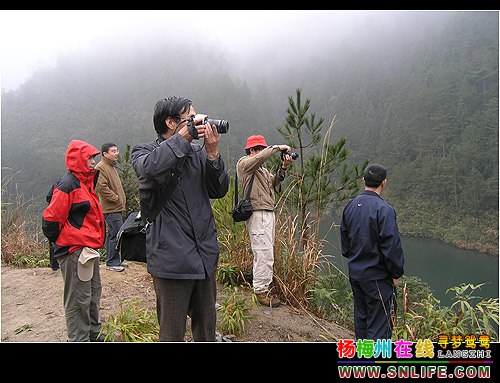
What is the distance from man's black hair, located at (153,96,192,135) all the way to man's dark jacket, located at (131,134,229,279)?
7cm

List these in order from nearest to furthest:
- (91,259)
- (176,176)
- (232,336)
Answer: (176,176) < (91,259) < (232,336)

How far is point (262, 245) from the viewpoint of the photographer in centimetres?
251

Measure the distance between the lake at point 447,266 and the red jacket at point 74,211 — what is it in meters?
12.4

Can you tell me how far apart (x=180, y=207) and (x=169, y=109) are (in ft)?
1.36

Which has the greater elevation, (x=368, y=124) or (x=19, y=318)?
(x=368, y=124)

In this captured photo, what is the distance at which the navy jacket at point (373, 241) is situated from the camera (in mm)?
1702

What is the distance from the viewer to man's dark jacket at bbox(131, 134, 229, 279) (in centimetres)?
113

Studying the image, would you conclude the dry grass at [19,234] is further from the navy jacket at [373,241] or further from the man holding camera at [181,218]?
the navy jacket at [373,241]

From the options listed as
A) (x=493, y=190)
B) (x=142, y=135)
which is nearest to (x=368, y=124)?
(x=493, y=190)

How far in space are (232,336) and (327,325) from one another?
918 millimetres

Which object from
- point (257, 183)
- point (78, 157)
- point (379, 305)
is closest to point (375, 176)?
point (379, 305)

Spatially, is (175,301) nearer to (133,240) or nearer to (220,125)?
(133,240)

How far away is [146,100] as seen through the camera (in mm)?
49812

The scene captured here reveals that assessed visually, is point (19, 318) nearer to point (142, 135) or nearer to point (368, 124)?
point (142, 135)
